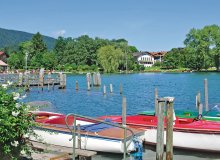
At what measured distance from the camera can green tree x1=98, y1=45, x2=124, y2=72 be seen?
347ft

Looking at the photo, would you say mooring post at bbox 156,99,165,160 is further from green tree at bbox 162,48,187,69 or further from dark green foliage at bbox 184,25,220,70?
green tree at bbox 162,48,187,69

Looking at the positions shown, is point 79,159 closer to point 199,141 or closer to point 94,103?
point 199,141

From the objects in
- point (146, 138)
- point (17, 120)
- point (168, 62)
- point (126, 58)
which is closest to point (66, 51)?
point (126, 58)

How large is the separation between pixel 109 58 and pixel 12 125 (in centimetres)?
10079

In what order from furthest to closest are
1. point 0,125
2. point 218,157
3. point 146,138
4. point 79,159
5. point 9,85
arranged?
point 146,138, point 218,157, point 79,159, point 9,85, point 0,125

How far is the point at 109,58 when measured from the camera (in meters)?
107

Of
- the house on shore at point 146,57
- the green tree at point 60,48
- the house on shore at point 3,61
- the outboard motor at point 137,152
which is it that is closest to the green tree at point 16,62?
the house on shore at point 3,61

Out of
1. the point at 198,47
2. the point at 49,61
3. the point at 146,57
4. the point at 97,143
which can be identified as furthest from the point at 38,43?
the point at 97,143

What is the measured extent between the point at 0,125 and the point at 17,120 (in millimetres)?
332

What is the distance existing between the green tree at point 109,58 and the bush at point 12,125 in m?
98.5

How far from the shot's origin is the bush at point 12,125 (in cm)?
653

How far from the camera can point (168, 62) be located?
448 ft

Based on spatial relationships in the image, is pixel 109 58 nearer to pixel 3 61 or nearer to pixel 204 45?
pixel 204 45

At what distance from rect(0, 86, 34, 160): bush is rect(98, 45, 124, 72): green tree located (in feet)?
323
